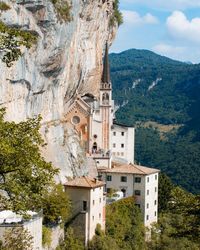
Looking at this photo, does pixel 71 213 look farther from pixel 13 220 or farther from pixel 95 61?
pixel 95 61

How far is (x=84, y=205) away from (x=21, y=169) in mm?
40409

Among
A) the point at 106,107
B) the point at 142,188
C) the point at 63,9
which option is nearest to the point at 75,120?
the point at 106,107

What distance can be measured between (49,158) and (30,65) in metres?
9.44

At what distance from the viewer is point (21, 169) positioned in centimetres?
1675

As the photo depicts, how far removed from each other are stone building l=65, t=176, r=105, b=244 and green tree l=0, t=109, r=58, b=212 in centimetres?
3892

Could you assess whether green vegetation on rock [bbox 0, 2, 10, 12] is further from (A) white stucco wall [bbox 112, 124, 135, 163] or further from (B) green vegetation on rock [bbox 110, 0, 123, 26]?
(A) white stucco wall [bbox 112, 124, 135, 163]

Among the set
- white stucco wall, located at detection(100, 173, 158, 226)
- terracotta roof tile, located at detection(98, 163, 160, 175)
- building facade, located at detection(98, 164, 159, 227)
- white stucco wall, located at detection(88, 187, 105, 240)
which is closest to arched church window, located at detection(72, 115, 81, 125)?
terracotta roof tile, located at detection(98, 163, 160, 175)

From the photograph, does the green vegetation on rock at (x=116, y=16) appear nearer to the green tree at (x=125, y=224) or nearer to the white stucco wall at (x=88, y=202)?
the green tree at (x=125, y=224)

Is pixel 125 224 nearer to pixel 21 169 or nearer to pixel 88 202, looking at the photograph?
pixel 88 202

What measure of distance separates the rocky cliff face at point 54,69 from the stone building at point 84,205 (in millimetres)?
2540

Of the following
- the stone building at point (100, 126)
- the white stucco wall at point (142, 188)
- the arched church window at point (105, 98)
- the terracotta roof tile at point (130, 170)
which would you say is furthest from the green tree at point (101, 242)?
the arched church window at point (105, 98)

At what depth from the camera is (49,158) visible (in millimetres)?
57750

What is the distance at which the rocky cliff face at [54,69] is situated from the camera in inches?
1997

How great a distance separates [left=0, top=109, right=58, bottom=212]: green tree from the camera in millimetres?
16469
